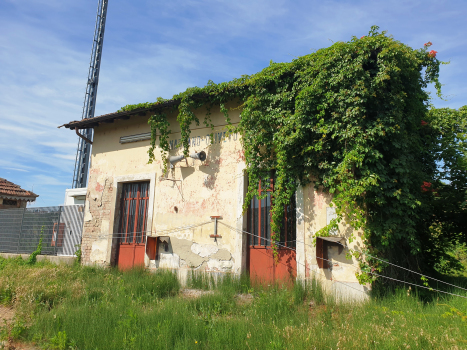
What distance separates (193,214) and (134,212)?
7.40ft

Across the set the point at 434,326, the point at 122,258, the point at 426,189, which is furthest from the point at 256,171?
the point at 122,258

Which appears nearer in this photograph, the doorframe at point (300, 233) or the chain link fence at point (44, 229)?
the doorframe at point (300, 233)

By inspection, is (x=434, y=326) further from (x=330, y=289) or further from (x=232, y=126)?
(x=232, y=126)

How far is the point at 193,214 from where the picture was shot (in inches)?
323

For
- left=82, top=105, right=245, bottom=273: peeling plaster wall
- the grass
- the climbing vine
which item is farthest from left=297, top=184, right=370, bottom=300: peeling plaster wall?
left=82, top=105, right=245, bottom=273: peeling plaster wall

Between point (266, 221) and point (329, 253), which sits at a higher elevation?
point (266, 221)

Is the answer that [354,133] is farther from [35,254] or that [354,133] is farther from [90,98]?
[90,98]

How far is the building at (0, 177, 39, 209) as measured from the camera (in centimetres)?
1373

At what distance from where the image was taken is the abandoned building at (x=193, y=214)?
657 cm

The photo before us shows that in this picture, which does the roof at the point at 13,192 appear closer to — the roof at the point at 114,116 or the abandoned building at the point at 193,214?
the roof at the point at 114,116

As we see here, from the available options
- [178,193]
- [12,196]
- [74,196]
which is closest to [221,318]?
[178,193]

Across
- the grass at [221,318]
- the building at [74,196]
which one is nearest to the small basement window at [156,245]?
the grass at [221,318]

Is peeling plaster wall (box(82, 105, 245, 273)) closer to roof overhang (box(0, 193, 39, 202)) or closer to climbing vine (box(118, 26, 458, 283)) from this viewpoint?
climbing vine (box(118, 26, 458, 283))

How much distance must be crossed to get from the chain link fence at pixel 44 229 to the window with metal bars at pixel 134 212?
1.82 metres
